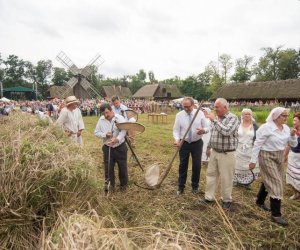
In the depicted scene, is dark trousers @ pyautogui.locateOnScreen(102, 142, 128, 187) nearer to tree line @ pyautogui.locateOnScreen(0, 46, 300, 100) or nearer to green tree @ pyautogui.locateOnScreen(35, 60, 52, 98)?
tree line @ pyautogui.locateOnScreen(0, 46, 300, 100)

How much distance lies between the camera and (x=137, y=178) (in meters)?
6.05

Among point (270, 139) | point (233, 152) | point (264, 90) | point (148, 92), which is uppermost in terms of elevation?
point (264, 90)

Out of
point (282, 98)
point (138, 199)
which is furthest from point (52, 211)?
point (282, 98)

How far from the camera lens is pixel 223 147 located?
4.45 metres

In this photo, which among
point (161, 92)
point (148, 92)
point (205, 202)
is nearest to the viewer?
point (205, 202)

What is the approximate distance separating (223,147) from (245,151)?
67.2 inches

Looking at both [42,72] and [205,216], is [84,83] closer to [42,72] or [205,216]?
[205,216]

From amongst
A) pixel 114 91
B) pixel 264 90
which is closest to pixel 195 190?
pixel 264 90

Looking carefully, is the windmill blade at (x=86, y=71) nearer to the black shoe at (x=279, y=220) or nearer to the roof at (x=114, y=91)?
the roof at (x=114, y=91)

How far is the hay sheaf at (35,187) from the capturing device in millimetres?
2340

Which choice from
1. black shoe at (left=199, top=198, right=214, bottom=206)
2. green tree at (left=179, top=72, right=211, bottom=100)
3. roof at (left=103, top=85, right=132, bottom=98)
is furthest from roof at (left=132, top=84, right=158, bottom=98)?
black shoe at (left=199, top=198, right=214, bottom=206)

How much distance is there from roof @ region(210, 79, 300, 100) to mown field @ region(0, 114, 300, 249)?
37549 millimetres

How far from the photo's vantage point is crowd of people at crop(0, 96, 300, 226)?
4148mm

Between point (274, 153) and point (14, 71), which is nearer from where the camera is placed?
point (274, 153)
